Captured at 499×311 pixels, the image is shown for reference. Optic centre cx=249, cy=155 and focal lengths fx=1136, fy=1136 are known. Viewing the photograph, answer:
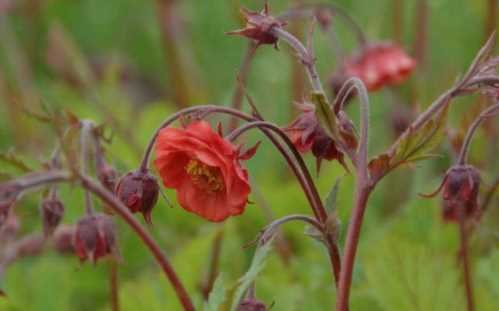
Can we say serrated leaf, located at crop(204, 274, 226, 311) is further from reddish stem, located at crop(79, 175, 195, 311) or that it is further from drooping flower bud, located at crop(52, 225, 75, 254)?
drooping flower bud, located at crop(52, 225, 75, 254)

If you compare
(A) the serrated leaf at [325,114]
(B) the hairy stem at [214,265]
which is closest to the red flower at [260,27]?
(A) the serrated leaf at [325,114]

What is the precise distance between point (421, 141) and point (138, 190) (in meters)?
0.47

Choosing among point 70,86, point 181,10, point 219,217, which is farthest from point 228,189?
point 181,10

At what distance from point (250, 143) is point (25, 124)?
37.6 inches

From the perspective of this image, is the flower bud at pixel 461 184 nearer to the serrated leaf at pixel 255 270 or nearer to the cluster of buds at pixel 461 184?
the cluster of buds at pixel 461 184

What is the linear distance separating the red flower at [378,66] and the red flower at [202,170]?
110cm

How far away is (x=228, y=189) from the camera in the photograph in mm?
1776

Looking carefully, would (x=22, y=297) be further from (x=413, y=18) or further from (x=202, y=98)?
(x=413, y=18)

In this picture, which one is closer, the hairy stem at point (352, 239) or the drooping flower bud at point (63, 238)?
the hairy stem at point (352, 239)

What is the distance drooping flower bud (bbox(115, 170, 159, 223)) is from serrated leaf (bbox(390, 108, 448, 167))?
1.33 feet

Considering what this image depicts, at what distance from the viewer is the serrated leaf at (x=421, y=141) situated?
5.67ft

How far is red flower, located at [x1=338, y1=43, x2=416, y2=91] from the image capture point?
2.96 metres

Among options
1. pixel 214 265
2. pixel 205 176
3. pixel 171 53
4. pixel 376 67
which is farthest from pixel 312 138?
pixel 171 53

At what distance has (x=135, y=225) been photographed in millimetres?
1778
